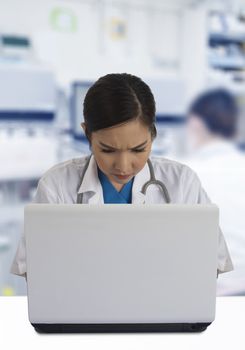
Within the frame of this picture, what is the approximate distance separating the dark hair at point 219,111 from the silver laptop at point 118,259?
2457mm

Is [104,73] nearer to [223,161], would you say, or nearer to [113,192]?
[223,161]

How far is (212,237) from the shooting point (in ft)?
2.54

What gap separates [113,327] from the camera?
0.81 meters

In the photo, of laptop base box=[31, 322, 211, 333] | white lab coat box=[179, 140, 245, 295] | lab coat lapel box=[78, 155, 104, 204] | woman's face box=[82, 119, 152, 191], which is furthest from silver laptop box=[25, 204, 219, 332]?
white lab coat box=[179, 140, 245, 295]

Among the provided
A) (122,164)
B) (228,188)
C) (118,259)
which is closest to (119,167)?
(122,164)

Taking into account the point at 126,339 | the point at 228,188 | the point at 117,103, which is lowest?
the point at 228,188

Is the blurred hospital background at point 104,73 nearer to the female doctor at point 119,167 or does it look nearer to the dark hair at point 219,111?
the dark hair at point 219,111

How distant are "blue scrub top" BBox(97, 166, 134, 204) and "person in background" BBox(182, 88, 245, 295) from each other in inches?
73.0

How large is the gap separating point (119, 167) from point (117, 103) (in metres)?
0.14

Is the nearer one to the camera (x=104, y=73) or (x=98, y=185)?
(x=98, y=185)

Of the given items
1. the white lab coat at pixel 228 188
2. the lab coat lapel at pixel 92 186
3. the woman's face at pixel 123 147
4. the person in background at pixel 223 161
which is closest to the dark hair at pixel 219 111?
the person in background at pixel 223 161

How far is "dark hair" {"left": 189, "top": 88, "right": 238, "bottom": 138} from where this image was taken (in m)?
3.17

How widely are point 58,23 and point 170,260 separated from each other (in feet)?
7.86

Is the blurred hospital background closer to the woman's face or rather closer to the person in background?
the person in background
